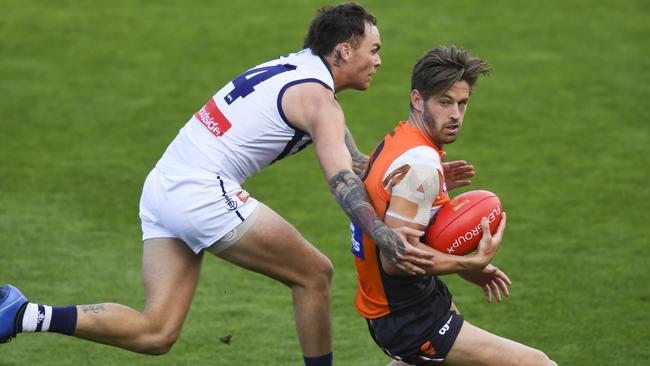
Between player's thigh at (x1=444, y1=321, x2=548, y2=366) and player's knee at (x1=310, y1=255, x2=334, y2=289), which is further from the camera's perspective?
player's knee at (x1=310, y1=255, x2=334, y2=289)

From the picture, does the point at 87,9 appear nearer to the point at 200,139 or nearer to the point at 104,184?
the point at 104,184

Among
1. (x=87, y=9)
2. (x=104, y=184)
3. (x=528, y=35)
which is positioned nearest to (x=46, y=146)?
(x=104, y=184)

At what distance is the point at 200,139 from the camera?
5.86 meters

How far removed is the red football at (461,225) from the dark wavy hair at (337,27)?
47.1 inches

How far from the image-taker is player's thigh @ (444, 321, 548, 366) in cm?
519

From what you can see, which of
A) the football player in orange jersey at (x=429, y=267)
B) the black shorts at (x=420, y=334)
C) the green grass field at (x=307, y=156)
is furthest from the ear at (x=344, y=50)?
the green grass field at (x=307, y=156)

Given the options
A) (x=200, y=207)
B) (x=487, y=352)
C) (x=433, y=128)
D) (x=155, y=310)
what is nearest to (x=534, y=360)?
(x=487, y=352)

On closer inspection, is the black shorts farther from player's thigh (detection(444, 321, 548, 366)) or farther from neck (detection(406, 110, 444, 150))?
neck (detection(406, 110, 444, 150))

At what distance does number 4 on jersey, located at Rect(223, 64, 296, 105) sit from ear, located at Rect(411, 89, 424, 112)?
796mm

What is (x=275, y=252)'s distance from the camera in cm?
575

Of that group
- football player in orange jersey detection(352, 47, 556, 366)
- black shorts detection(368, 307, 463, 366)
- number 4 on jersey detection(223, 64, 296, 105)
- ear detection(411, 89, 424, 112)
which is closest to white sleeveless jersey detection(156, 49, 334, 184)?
number 4 on jersey detection(223, 64, 296, 105)

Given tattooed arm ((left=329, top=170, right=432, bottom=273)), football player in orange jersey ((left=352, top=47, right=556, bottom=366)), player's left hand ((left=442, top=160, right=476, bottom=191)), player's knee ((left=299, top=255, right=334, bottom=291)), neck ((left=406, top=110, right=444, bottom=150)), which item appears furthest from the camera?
player's left hand ((left=442, top=160, right=476, bottom=191))

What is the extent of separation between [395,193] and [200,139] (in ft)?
4.33

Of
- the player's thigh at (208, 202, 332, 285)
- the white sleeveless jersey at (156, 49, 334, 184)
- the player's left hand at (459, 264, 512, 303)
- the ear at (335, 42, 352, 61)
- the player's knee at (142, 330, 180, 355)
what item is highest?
the ear at (335, 42, 352, 61)
